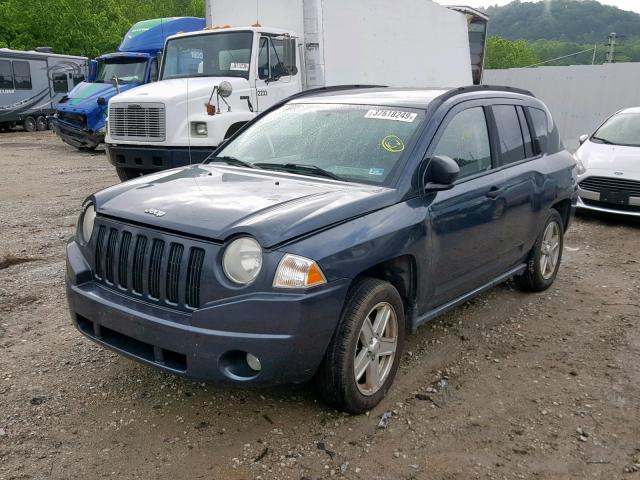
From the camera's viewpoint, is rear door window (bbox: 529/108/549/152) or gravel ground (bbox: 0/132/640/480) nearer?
gravel ground (bbox: 0/132/640/480)

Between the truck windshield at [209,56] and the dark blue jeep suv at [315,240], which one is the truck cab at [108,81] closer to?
the truck windshield at [209,56]

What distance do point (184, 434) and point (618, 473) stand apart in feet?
7.19

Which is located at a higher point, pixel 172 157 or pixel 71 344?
pixel 172 157

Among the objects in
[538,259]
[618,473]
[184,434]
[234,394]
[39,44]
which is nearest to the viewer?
[618,473]

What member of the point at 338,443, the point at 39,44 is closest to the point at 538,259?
the point at 338,443

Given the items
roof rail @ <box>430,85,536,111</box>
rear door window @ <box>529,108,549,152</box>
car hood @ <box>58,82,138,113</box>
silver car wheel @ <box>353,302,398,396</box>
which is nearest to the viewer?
silver car wheel @ <box>353,302,398,396</box>

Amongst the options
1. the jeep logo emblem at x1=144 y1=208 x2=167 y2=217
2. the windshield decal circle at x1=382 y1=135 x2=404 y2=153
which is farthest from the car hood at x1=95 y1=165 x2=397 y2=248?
the windshield decal circle at x1=382 y1=135 x2=404 y2=153

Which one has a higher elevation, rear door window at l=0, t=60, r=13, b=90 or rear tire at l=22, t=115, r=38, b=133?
rear door window at l=0, t=60, r=13, b=90

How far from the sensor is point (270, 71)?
9789mm

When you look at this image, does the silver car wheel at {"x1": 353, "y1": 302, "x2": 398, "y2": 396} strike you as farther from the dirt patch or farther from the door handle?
the dirt patch

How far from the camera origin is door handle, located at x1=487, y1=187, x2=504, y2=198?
4305 mm

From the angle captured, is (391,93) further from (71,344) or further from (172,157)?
(172,157)

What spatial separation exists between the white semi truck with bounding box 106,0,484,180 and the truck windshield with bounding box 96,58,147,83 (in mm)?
5599

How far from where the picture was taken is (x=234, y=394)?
3658 mm
